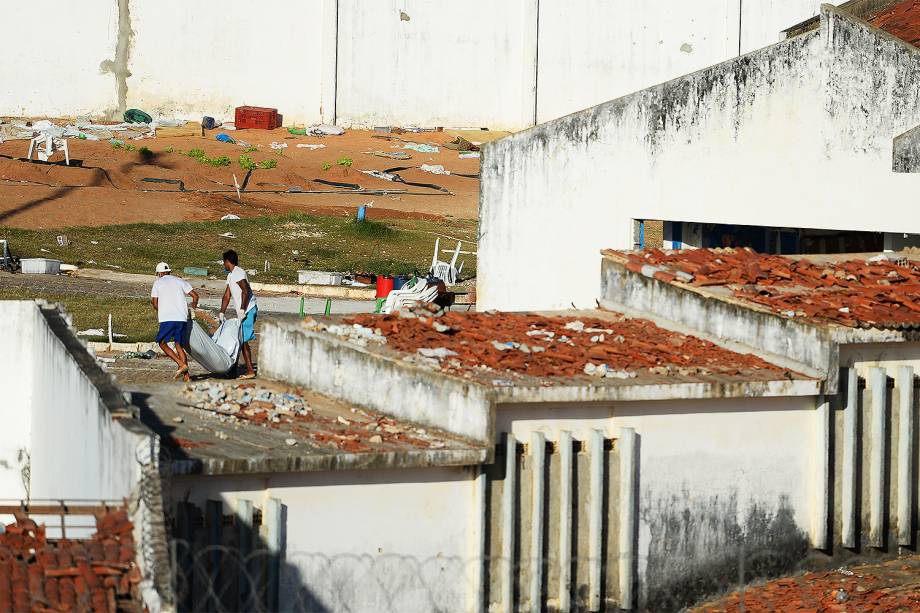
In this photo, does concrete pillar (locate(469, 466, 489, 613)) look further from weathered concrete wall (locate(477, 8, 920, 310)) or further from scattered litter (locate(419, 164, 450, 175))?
scattered litter (locate(419, 164, 450, 175))

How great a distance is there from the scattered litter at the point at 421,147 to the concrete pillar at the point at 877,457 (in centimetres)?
3246

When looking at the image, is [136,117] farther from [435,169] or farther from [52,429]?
[52,429]

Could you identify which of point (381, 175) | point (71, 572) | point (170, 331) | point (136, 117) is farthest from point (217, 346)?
point (136, 117)

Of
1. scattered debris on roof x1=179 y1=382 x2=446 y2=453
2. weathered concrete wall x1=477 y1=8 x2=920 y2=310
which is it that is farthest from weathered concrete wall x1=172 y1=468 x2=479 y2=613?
weathered concrete wall x1=477 y1=8 x2=920 y2=310

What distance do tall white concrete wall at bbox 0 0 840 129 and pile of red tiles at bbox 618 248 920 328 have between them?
107ft

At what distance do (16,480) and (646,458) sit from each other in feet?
20.7

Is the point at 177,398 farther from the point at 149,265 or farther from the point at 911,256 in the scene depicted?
the point at 149,265

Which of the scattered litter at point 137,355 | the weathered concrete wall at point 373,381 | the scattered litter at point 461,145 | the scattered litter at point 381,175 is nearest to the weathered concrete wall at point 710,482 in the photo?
the weathered concrete wall at point 373,381

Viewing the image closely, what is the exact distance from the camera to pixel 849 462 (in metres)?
12.5

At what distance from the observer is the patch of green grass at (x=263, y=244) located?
1094 inches

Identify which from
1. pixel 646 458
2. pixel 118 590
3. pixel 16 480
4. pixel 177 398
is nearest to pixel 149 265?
pixel 16 480

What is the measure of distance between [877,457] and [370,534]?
470 centimetres

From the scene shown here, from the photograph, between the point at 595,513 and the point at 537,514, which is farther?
the point at 595,513

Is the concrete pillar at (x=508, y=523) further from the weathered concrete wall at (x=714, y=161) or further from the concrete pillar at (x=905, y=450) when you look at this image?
the weathered concrete wall at (x=714, y=161)
